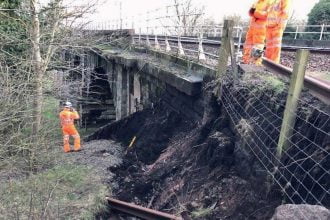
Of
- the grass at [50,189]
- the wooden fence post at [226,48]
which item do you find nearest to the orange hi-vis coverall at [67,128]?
the grass at [50,189]

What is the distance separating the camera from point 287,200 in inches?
156

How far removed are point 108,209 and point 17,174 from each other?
430 centimetres

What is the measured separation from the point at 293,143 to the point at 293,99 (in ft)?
1.56

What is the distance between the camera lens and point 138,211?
6602 mm

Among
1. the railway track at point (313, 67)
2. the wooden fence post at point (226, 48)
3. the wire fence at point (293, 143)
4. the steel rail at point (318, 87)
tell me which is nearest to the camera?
the steel rail at point (318, 87)

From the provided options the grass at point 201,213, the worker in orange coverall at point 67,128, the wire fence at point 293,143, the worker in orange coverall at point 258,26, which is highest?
the worker in orange coverall at point 258,26

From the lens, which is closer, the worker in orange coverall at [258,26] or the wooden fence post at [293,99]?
the wooden fence post at [293,99]

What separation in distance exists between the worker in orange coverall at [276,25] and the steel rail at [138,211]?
353cm

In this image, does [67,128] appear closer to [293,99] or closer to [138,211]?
[138,211]

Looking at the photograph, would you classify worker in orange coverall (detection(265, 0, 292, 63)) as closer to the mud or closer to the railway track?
the railway track

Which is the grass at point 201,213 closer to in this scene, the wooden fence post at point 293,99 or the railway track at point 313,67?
the wooden fence post at point 293,99

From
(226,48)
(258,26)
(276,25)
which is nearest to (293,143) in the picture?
(226,48)

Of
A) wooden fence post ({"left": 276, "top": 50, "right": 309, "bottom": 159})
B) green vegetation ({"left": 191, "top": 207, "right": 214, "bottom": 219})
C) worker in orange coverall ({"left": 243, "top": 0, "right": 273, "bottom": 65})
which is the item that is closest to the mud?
green vegetation ({"left": 191, "top": 207, "right": 214, "bottom": 219})

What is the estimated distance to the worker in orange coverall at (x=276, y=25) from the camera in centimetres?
701
